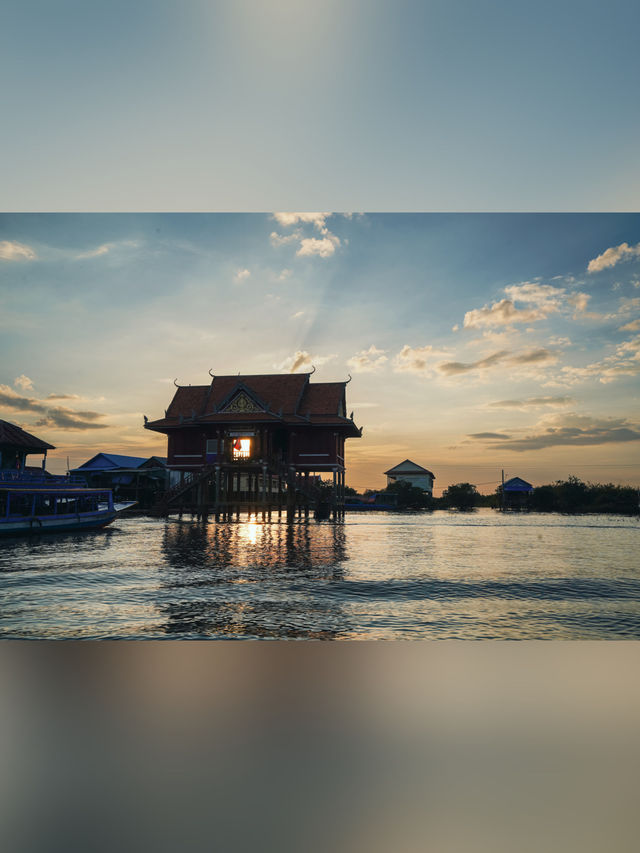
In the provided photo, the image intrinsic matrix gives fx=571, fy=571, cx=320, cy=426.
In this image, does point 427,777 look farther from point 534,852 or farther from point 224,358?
point 224,358

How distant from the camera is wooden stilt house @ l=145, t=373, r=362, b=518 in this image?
2316cm

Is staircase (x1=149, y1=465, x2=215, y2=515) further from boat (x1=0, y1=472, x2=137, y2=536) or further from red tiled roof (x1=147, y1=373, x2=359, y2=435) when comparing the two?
boat (x1=0, y1=472, x2=137, y2=536)

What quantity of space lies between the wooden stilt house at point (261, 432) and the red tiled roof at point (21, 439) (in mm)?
15380

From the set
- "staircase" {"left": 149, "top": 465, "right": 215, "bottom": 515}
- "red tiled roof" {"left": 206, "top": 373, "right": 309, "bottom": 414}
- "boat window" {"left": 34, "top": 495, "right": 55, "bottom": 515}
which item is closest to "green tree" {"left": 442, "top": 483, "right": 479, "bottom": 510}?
"red tiled roof" {"left": 206, "top": 373, "right": 309, "bottom": 414}

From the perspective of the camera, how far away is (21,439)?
683 cm

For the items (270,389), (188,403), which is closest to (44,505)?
(188,403)

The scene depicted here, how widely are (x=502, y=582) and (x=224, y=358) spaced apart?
219 inches

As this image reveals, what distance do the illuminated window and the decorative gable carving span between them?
1357 mm

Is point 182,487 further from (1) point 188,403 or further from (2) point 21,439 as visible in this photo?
(2) point 21,439

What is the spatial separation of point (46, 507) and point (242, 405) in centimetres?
817

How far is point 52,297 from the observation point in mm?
5969

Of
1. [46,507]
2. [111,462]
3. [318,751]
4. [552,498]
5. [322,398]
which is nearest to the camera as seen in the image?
[318,751]
